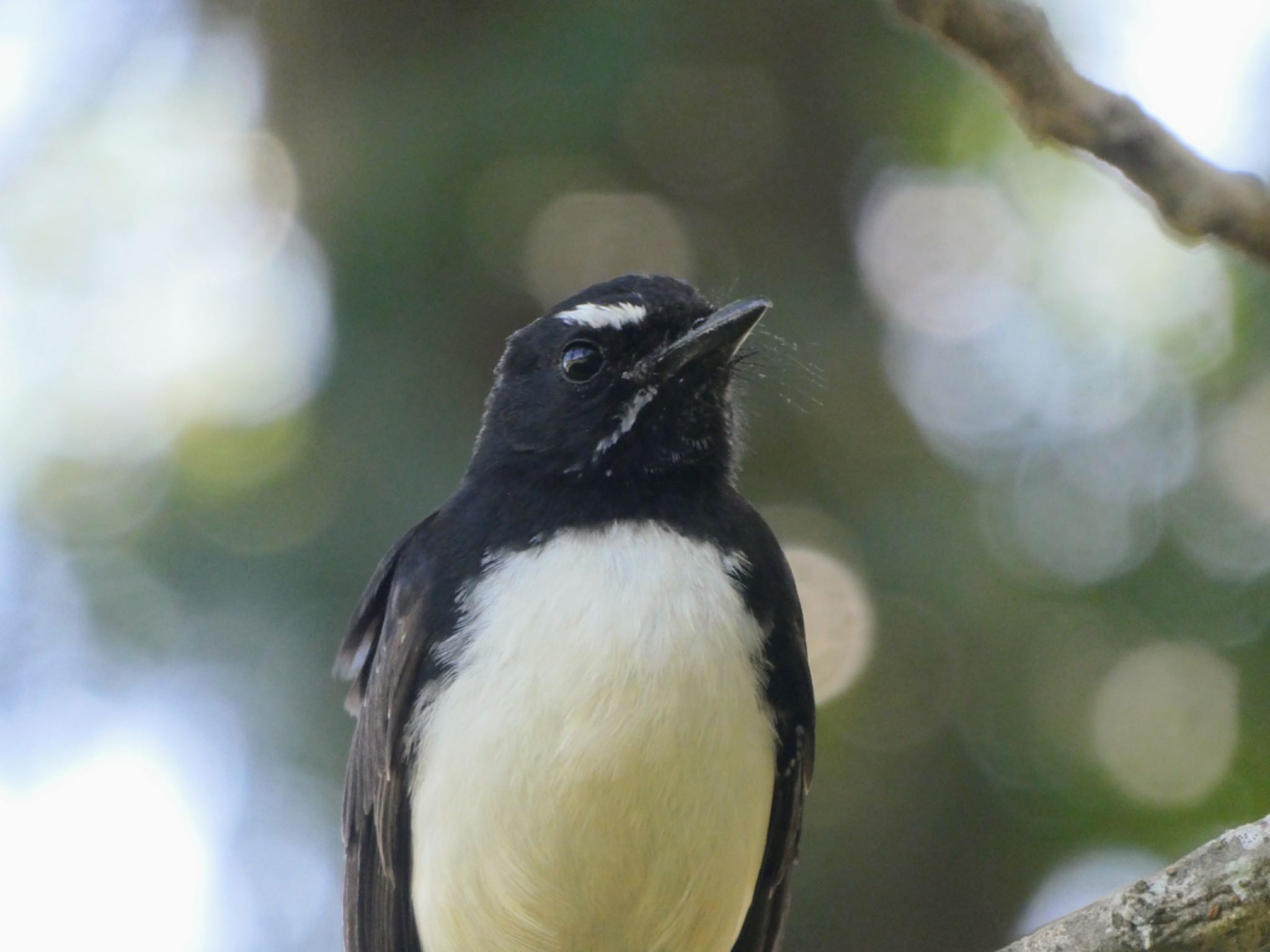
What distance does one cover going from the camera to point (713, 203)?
738cm

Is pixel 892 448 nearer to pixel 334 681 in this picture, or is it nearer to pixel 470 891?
pixel 334 681

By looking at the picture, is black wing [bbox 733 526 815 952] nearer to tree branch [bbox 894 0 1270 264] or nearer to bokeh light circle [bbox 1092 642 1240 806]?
tree branch [bbox 894 0 1270 264]

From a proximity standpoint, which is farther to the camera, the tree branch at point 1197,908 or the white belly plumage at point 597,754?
the white belly plumage at point 597,754

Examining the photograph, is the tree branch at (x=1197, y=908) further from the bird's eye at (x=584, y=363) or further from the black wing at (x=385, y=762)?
the bird's eye at (x=584, y=363)

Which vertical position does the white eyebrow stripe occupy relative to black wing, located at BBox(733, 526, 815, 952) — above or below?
above

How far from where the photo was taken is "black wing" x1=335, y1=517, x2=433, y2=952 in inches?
167

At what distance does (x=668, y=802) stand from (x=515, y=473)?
39.6 inches

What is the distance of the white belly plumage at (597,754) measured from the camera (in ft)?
12.6

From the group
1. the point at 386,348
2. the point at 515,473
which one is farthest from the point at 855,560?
the point at 515,473

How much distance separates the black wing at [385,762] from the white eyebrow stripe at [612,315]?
28.5 inches

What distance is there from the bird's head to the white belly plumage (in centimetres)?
30

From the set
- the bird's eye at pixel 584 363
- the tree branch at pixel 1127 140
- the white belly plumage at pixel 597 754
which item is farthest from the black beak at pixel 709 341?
the tree branch at pixel 1127 140

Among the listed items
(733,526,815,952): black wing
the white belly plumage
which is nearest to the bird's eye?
the white belly plumage

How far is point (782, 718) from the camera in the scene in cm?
417
